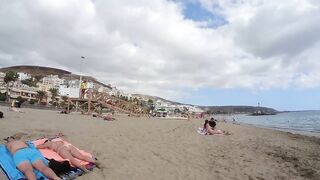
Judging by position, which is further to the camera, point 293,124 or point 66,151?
point 293,124

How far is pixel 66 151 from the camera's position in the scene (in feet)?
21.8

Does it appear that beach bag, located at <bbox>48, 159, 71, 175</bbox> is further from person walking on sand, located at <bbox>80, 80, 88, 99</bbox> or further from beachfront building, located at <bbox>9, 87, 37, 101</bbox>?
beachfront building, located at <bbox>9, 87, 37, 101</bbox>

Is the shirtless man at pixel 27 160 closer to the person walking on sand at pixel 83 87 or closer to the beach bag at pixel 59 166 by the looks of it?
the beach bag at pixel 59 166

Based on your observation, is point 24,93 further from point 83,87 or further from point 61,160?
point 61,160

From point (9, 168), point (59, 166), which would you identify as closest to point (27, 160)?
point (9, 168)

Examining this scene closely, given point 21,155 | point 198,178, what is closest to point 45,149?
point 21,155

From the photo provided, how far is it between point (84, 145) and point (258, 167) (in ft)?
14.0

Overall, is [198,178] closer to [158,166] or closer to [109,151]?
[158,166]

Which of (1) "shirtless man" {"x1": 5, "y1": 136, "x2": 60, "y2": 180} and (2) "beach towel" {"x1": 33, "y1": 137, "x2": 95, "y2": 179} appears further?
(2) "beach towel" {"x1": 33, "y1": 137, "x2": 95, "y2": 179}

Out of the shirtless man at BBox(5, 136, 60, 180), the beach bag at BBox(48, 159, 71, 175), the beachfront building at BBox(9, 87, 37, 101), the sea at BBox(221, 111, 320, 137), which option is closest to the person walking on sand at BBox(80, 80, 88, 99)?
the sea at BBox(221, 111, 320, 137)

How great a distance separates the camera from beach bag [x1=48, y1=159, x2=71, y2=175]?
601 cm

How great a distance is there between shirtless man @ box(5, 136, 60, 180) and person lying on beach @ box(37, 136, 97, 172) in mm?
476

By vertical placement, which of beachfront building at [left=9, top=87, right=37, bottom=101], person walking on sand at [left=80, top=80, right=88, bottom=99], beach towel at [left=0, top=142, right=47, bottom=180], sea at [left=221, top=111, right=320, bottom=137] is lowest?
beach towel at [left=0, top=142, right=47, bottom=180]

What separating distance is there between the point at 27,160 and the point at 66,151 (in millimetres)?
860
